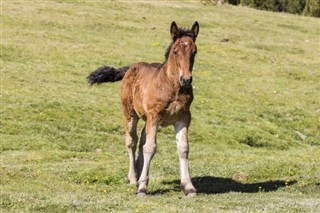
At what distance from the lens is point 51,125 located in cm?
3247

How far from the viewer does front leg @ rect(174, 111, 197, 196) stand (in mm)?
16422

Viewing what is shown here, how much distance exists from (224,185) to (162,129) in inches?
592

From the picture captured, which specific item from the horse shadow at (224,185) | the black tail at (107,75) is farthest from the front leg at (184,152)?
the black tail at (107,75)

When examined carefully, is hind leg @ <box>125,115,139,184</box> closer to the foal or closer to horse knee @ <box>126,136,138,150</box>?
horse knee @ <box>126,136,138,150</box>

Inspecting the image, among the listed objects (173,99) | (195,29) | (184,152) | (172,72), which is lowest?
(184,152)

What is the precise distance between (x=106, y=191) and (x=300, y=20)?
66.9m

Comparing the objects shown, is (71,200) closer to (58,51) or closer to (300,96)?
(300,96)

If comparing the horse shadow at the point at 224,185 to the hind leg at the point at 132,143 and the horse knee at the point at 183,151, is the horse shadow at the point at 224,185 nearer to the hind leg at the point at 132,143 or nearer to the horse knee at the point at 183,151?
the hind leg at the point at 132,143

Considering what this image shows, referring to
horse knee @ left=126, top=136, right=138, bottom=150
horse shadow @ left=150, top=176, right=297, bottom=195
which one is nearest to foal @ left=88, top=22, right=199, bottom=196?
horse shadow @ left=150, top=176, right=297, bottom=195

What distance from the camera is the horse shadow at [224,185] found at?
1822cm

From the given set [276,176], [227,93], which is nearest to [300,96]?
[227,93]

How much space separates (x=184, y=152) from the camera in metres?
16.6

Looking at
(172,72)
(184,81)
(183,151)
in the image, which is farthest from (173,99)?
(183,151)

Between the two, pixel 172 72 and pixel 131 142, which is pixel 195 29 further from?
pixel 131 142
